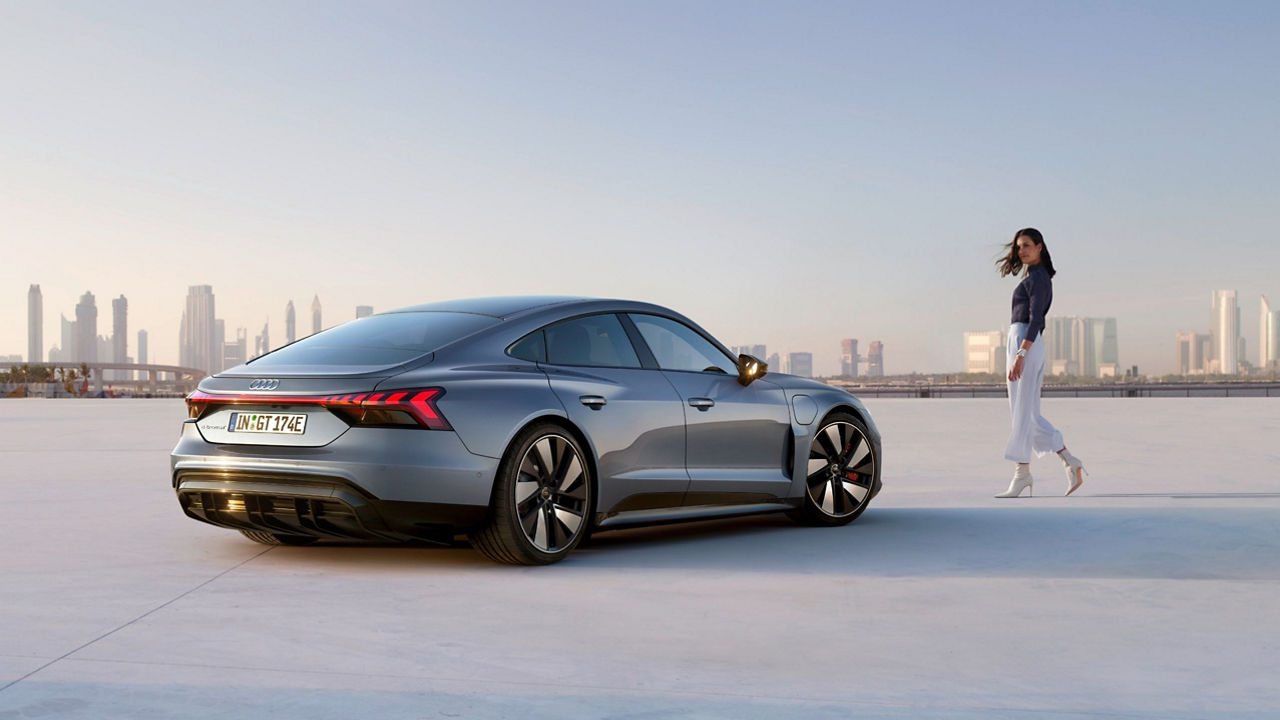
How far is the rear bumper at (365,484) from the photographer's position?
6164mm

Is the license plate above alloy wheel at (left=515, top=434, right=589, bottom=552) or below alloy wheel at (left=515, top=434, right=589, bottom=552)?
above

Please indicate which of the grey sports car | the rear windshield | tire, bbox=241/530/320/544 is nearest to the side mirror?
the grey sports car

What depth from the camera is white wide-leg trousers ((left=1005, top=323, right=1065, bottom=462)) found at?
33.9ft

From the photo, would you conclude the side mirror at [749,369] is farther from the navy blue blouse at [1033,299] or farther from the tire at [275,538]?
the navy blue blouse at [1033,299]

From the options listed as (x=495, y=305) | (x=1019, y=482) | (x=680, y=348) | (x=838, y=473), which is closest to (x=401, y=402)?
(x=495, y=305)

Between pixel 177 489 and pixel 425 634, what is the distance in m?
2.47

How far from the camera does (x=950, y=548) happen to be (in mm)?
7332

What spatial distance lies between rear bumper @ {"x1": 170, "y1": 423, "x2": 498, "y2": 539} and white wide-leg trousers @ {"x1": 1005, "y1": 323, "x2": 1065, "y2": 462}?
5.37 metres

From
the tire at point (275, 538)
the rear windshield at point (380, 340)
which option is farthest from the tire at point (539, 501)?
the tire at point (275, 538)

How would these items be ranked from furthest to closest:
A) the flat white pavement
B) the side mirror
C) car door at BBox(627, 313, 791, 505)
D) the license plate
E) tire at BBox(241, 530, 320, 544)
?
the side mirror
car door at BBox(627, 313, 791, 505)
tire at BBox(241, 530, 320, 544)
the license plate
the flat white pavement

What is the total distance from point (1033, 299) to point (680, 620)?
20.3 feet

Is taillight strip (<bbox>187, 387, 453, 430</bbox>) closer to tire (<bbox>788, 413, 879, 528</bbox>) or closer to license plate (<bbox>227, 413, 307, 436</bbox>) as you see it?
license plate (<bbox>227, 413, 307, 436</bbox>)

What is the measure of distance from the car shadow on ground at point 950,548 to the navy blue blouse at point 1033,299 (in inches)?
72.3

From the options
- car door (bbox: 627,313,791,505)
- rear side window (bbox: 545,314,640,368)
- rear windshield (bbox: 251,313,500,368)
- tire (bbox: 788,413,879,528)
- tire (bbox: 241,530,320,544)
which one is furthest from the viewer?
tire (bbox: 788,413,879,528)
